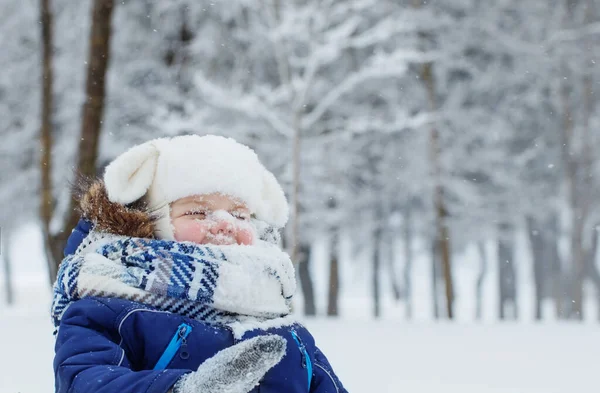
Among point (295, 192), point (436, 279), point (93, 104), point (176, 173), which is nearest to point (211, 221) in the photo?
point (176, 173)

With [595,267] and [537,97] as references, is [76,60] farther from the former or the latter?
[595,267]

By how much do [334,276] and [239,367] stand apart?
44.9ft

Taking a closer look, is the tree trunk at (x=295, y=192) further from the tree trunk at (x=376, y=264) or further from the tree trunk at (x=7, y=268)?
the tree trunk at (x=7, y=268)

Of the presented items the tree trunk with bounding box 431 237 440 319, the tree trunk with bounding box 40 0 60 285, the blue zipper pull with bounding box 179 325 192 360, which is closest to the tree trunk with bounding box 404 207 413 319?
the tree trunk with bounding box 431 237 440 319

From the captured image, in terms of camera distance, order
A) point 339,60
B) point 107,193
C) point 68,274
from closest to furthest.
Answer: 1. point 68,274
2. point 107,193
3. point 339,60

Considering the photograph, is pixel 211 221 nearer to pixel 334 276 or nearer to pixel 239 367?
pixel 239 367

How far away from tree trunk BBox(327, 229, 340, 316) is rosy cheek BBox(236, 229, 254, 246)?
41.4 feet

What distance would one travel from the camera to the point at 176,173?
6.04 ft

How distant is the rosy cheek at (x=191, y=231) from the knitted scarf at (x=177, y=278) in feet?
0.24

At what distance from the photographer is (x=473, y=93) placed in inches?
609

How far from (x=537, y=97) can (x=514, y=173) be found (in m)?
1.97

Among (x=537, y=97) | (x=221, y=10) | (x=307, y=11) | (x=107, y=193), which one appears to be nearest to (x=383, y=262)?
(x=537, y=97)

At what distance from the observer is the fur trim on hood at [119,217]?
1.77 m

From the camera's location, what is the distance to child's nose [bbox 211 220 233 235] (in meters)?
1.76
